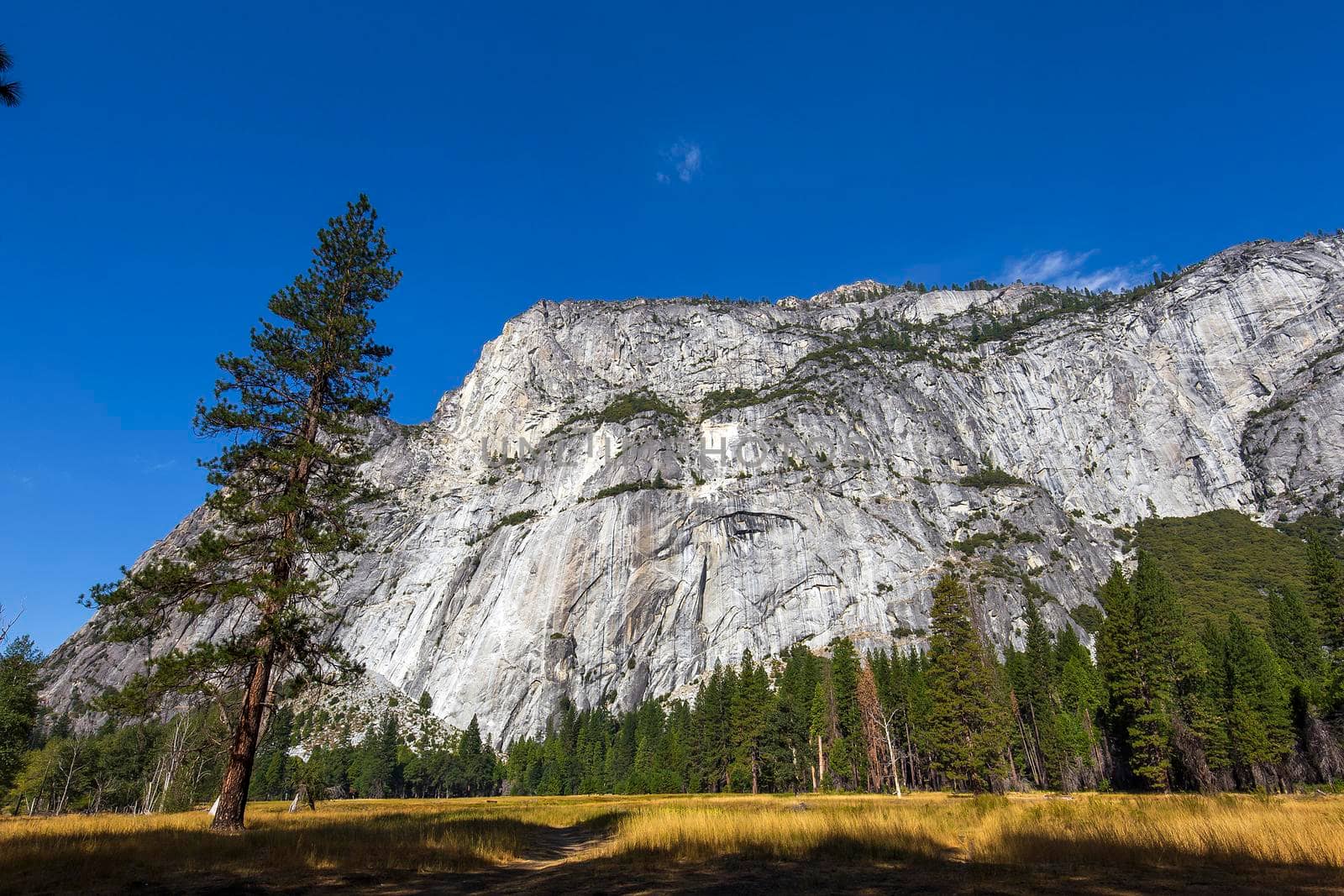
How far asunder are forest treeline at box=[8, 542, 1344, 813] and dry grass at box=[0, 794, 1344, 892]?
5.31 m

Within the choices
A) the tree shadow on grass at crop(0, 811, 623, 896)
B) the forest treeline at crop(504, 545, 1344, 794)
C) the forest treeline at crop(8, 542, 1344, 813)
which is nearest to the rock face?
the forest treeline at crop(8, 542, 1344, 813)

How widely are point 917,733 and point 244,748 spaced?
193ft

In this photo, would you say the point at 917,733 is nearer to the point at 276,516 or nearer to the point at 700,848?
the point at 700,848

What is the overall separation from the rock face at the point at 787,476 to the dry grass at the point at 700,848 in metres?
90.4

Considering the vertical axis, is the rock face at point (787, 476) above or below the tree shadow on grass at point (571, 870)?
above

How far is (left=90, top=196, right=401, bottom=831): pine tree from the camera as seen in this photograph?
15.2 m

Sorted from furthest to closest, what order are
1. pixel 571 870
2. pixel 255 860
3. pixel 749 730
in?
1. pixel 749 730
2. pixel 571 870
3. pixel 255 860

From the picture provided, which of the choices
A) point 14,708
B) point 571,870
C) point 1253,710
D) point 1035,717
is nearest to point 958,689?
point 1253,710

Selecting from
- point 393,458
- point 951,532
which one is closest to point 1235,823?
point 951,532

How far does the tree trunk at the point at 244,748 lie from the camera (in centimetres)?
1473

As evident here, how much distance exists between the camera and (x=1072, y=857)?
10305 mm

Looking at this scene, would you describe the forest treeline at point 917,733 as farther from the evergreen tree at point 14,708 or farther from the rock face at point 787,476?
the rock face at point 787,476

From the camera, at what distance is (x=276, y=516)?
657 inches

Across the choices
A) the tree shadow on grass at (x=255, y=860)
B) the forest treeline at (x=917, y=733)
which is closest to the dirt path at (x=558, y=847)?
the tree shadow on grass at (x=255, y=860)
